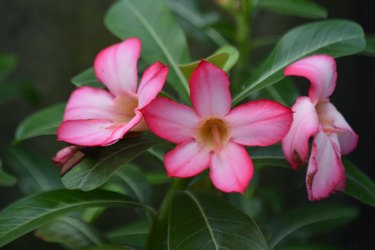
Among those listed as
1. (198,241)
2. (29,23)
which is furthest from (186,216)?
(29,23)

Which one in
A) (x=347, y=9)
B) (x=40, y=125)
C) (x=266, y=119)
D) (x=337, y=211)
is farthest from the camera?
(x=347, y=9)

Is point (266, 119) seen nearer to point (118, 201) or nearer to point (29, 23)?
point (118, 201)

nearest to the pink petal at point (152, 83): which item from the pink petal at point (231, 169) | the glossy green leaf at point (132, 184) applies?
the pink petal at point (231, 169)

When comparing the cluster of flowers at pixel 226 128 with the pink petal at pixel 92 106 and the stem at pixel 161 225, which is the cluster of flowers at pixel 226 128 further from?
the stem at pixel 161 225

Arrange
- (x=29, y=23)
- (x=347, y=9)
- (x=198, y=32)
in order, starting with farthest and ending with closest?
(x=347, y=9)
(x=29, y=23)
(x=198, y=32)

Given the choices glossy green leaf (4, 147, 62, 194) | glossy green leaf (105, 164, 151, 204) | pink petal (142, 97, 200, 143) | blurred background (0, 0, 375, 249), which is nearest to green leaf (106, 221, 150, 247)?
glossy green leaf (105, 164, 151, 204)

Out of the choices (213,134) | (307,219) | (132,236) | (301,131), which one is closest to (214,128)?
(213,134)
